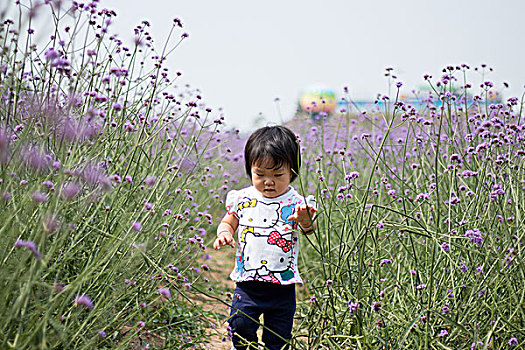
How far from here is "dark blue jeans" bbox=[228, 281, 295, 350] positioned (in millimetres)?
2203

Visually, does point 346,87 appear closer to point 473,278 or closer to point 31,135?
point 473,278

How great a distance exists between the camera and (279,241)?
7.25 feet

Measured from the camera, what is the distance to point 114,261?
1993 millimetres

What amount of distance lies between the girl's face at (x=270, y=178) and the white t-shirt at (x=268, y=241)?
0.04 m

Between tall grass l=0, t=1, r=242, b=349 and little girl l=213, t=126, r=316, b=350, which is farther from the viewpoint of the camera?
little girl l=213, t=126, r=316, b=350

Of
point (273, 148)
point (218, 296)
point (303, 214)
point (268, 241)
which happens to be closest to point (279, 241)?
point (268, 241)

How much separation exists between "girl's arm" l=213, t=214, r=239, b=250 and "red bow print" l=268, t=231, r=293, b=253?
0.15 metres

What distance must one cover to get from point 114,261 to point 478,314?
1.35 m

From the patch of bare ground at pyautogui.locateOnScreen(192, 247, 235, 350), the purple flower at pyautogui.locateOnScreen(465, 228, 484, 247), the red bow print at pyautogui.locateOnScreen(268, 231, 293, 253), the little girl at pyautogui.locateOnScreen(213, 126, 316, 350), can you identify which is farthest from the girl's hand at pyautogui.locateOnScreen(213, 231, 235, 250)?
the purple flower at pyautogui.locateOnScreen(465, 228, 484, 247)

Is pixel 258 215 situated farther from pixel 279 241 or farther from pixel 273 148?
pixel 273 148

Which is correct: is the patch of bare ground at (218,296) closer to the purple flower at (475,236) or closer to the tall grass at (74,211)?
the tall grass at (74,211)

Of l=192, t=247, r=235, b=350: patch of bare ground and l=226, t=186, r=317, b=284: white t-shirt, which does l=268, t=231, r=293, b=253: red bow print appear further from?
l=192, t=247, r=235, b=350: patch of bare ground

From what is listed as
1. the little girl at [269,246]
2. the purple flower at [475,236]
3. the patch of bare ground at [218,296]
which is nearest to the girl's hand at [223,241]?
the little girl at [269,246]

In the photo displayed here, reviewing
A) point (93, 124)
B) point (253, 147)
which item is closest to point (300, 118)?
point (253, 147)
